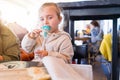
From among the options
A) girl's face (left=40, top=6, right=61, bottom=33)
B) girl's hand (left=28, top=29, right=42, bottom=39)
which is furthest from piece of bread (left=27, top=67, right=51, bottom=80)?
girl's face (left=40, top=6, right=61, bottom=33)

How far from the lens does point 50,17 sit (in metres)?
0.92

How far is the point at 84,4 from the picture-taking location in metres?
Result: 1.12

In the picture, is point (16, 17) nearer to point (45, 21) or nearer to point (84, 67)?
point (45, 21)

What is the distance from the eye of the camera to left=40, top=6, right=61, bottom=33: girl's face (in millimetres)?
904

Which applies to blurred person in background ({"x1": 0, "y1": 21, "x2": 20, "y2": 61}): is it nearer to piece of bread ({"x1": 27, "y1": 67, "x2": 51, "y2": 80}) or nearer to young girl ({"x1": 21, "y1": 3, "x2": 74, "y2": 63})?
young girl ({"x1": 21, "y1": 3, "x2": 74, "y2": 63})

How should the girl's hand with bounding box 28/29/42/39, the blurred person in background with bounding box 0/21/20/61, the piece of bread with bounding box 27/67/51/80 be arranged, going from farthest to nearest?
the blurred person in background with bounding box 0/21/20/61 → the girl's hand with bounding box 28/29/42/39 → the piece of bread with bounding box 27/67/51/80

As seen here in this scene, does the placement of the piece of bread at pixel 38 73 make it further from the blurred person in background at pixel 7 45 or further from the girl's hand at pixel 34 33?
the blurred person in background at pixel 7 45

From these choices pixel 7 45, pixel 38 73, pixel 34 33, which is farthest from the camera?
pixel 7 45

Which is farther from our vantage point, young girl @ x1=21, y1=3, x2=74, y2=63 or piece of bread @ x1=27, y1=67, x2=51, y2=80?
young girl @ x1=21, y1=3, x2=74, y2=63

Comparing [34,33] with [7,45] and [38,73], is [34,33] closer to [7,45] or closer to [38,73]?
[7,45]

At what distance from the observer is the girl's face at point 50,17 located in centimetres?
90

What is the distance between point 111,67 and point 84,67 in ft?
3.06

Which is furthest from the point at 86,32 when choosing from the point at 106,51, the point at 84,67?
the point at 84,67

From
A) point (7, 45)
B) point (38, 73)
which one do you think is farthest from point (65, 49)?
point (38, 73)
